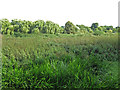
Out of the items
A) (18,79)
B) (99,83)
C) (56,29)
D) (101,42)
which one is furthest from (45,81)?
(56,29)

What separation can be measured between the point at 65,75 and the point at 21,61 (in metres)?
1.69

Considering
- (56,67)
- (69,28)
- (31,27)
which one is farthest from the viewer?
(69,28)

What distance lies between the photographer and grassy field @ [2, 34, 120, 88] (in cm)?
326

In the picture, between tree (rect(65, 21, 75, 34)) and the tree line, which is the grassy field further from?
tree (rect(65, 21, 75, 34))

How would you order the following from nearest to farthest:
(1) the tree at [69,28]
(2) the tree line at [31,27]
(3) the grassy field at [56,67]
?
(3) the grassy field at [56,67]
(2) the tree line at [31,27]
(1) the tree at [69,28]

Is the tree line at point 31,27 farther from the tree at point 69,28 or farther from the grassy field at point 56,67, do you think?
the grassy field at point 56,67

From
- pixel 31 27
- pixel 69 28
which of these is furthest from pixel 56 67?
pixel 69 28

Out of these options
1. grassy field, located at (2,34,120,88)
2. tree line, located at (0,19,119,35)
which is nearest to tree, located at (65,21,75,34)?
tree line, located at (0,19,119,35)

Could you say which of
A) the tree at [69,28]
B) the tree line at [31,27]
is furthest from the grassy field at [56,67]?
the tree at [69,28]

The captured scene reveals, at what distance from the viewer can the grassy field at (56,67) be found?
3264mm

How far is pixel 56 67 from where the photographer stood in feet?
11.6

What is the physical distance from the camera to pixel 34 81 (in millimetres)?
A: 3250

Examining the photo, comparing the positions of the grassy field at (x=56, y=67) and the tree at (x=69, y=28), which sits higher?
the tree at (x=69, y=28)

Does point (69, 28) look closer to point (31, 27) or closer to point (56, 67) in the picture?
point (31, 27)
